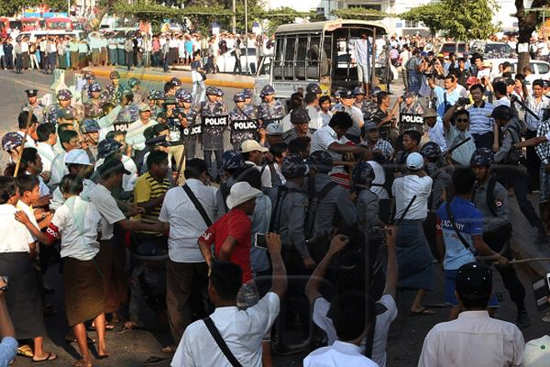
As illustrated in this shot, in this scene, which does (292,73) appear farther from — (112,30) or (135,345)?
(135,345)

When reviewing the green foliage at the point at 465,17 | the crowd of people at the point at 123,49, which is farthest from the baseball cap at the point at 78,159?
the green foliage at the point at 465,17

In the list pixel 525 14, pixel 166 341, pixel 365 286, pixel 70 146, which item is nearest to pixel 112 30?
pixel 525 14

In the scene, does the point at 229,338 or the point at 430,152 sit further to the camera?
the point at 430,152

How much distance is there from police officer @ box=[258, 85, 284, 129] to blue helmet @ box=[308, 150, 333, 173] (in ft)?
16.7

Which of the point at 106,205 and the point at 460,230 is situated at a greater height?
the point at 106,205

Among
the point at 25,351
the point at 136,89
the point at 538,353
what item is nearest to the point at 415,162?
the point at 25,351

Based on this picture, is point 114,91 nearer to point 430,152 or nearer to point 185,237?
point 430,152

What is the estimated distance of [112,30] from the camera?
20.4m

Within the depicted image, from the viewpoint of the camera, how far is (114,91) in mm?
15930

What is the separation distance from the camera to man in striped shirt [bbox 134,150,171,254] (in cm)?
830

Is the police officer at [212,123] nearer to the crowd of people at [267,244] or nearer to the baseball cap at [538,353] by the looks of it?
the crowd of people at [267,244]

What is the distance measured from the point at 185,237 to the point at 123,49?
534 inches

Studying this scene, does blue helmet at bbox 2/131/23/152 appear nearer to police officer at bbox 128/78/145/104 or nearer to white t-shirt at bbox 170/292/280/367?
police officer at bbox 128/78/145/104

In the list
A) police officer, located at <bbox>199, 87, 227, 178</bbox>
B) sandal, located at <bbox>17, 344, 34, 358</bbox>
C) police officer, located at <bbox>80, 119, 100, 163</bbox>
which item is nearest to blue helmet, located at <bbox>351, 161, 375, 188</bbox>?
sandal, located at <bbox>17, 344, 34, 358</bbox>
